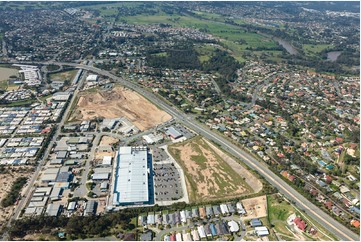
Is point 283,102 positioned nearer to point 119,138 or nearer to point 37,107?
point 119,138

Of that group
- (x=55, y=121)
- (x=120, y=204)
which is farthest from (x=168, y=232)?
(x=55, y=121)

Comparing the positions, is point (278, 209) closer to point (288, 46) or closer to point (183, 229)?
point (183, 229)

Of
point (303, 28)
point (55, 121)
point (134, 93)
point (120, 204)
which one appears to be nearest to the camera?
point (120, 204)

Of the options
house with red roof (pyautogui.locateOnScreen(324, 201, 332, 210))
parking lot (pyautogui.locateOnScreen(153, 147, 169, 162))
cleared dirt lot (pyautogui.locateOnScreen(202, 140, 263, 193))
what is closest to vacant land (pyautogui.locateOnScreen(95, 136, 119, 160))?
parking lot (pyautogui.locateOnScreen(153, 147, 169, 162))

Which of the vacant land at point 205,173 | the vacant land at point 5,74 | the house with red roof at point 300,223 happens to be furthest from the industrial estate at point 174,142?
the vacant land at point 5,74

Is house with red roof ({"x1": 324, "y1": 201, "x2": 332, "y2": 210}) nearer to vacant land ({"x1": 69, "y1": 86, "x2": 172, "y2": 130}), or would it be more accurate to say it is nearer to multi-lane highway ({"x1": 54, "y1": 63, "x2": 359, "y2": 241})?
multi-lane highway ({"x1": 54, "y1": 63, "x2": 359, "y2": 241})

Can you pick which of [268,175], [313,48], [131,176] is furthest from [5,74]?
[313,48]
